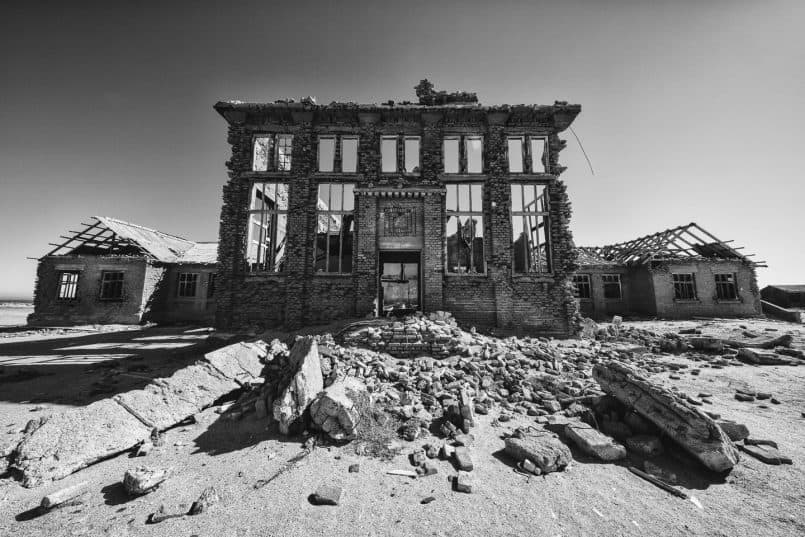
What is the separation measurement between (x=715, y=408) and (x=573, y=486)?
3913 millimetres

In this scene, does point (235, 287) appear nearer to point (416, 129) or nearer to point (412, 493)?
point (416, 129)

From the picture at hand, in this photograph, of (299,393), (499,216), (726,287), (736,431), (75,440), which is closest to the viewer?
(75,440)

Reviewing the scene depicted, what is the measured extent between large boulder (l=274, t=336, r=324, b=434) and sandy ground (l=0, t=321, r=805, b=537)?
265mm

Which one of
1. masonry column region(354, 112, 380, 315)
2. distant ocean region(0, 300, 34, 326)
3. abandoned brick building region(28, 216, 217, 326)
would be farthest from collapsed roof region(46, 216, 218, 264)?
masonry column region(354, 112, 380, 315)

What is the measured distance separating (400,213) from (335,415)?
7.48 metres

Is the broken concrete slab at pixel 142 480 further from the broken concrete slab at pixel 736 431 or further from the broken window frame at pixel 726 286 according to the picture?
the broken window frame at pixel 726 286

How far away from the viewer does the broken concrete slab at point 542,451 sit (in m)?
3.17

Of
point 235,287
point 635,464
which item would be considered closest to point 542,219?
point 635,464

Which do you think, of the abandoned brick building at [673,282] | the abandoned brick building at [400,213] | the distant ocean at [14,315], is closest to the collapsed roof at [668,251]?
the abandoned brick building at [673,282]

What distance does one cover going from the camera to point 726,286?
665 inches

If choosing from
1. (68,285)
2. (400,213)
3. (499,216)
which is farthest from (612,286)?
(68,285)

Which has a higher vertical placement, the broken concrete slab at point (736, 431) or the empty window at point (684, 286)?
the empty window at point (684, 286)

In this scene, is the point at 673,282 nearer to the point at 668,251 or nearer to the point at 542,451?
the point at 668,251

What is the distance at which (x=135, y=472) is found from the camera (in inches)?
111
